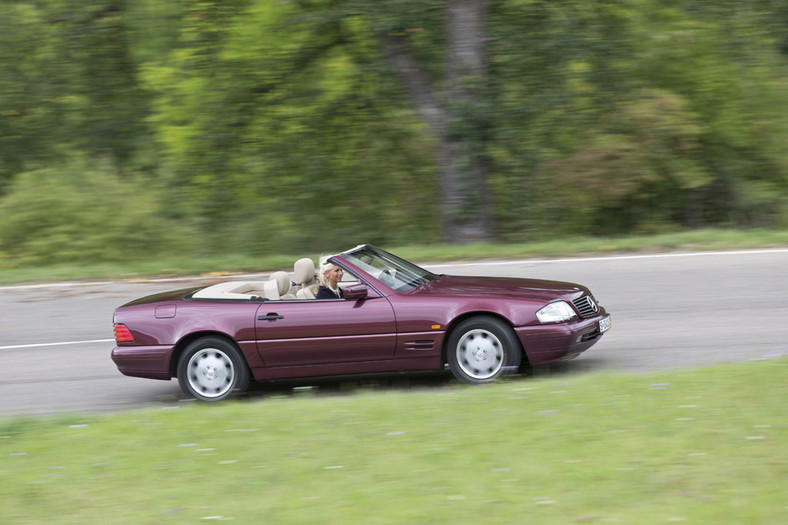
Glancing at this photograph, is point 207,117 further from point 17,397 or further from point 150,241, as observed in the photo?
point 17,397

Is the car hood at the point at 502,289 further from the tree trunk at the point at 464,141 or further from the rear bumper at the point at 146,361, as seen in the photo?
the tree trunk at the point at 464,141

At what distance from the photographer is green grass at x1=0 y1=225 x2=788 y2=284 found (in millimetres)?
14750

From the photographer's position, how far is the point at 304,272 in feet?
28.7

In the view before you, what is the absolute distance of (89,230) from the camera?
802 inches

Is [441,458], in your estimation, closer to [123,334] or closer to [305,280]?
[305,280]

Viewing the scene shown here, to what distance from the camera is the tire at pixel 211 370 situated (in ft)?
28.3

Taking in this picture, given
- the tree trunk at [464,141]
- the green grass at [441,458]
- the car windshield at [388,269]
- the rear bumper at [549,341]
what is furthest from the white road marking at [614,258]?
the green grass at [441,458]

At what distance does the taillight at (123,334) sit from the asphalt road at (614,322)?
0.61 m

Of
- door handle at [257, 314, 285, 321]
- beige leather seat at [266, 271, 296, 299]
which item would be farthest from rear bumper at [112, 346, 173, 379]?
beige leather seat at [266, 271, 296, 299]

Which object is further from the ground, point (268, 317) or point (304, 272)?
point (304, 272)

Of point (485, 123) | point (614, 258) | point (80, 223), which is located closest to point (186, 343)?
point (614, 258)

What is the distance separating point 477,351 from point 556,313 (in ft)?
2.54

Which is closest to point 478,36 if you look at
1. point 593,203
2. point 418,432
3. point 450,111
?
point 450,111

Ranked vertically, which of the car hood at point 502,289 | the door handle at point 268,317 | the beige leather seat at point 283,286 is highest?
the beige leather seat at point 283,286
